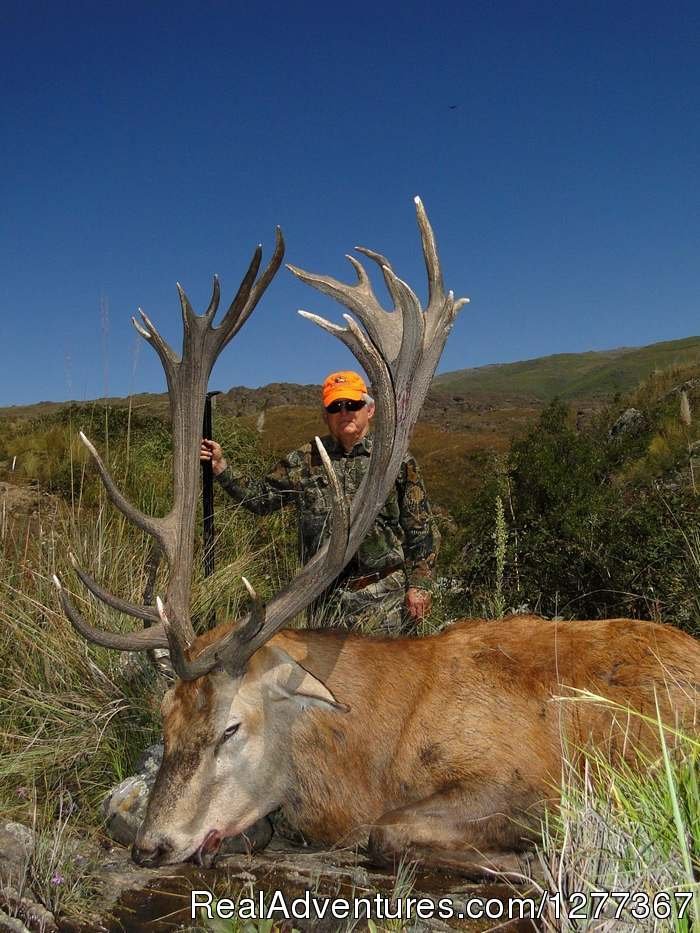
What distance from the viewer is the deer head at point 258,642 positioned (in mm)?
3309

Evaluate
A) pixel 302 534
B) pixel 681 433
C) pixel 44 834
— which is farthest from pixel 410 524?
pixel 681 433

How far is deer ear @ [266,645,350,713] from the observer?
140 inches

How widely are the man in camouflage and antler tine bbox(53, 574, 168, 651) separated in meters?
2.44

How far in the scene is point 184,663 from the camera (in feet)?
11.0

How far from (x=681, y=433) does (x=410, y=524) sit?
278 inches

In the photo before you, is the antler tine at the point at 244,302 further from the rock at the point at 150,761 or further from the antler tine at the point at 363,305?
the rock at the point at 150,761

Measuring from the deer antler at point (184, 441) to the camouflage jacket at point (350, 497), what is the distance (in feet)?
6.62

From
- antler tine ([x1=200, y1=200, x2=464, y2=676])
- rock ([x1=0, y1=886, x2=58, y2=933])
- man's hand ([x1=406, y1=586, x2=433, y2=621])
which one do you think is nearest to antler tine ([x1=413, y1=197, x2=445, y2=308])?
antler tine ([x1=200, y1=200, x2=464, y2=676])

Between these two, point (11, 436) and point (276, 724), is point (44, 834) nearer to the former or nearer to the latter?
point (276, 724)

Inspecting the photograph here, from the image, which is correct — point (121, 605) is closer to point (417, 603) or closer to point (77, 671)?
point (77, 671)

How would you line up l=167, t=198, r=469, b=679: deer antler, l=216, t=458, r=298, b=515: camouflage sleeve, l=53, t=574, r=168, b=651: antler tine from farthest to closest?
l=216, t=458, r=298, b=515: camouflage sleeve < l=53, t=574, r=168, b=651: antler tine < l=167, t=198, r=469, b=679: deer antler

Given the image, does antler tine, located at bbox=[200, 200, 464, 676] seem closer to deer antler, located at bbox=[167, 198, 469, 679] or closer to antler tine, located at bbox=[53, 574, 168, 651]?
deer antler, located at bbox=[167, 198, 469, 679]

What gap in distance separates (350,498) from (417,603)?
1.05 m

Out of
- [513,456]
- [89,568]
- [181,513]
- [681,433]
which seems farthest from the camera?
[681,433]
